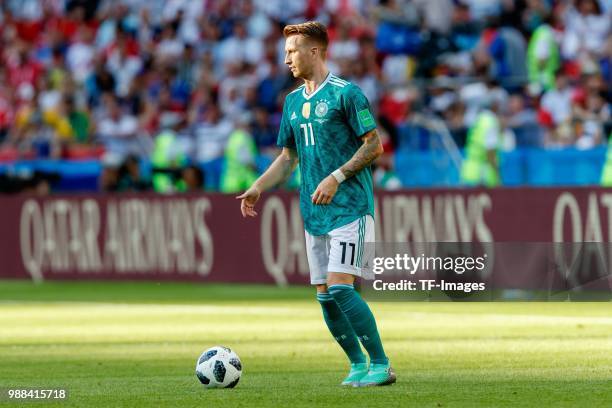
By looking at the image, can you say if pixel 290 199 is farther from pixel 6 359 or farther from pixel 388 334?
pixel 6 359

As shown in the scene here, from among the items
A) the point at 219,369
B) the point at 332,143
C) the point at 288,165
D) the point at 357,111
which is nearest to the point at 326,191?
the point at 332,143

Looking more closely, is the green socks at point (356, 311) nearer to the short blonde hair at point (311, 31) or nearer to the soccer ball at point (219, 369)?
the soccer ball at point (219, 369)

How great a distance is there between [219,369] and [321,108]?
1.82 meters

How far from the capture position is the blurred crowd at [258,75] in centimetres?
2192

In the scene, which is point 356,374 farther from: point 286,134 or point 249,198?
point 286,134

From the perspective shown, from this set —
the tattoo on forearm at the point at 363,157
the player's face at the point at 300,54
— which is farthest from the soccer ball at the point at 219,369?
the player's face at the point at 300,54

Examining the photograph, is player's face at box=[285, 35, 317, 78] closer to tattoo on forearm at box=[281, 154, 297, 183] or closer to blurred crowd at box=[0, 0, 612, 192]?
tattoo on forearm at box=[281, 154, 297, 183]

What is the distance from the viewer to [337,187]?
30.1 feet

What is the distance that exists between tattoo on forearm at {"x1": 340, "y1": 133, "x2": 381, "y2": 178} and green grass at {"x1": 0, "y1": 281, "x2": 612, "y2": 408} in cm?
138

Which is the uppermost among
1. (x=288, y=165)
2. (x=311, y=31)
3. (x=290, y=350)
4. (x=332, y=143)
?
(x=311, y=31)

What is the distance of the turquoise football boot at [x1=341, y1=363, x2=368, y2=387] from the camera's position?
9453mm

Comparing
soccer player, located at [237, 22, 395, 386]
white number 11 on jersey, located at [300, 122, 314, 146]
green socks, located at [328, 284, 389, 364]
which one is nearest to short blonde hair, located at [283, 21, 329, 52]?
soccer player, located at [237, 22, 395, 386]

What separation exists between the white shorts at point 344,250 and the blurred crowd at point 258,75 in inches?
457

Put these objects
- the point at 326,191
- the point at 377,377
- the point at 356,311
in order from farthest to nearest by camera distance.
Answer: the point at 377,377, the point at 356,311, the point at 326,191
